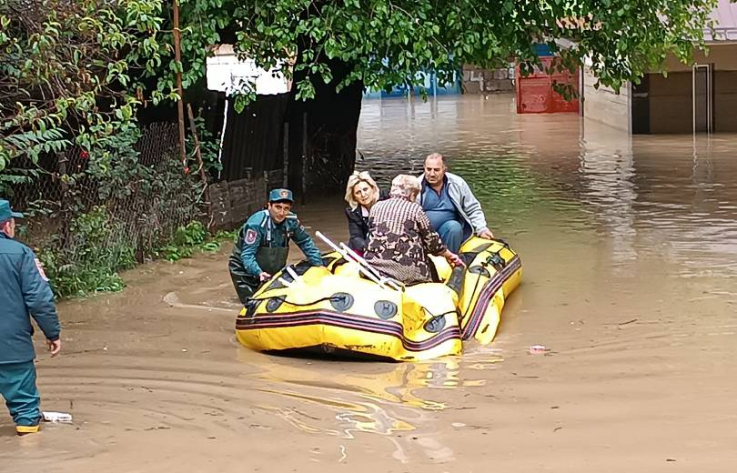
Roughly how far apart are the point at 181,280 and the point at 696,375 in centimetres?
545

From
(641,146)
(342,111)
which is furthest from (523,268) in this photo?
(641,146)

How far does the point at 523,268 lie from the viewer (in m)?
11.6

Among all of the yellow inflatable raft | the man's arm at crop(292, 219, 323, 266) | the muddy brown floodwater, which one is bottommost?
the muddy brown floodwater

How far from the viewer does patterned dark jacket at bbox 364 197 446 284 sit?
344 inches

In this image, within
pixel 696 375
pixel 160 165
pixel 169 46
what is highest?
pixel 169 46

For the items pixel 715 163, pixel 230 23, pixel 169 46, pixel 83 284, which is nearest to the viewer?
pixel 83 284

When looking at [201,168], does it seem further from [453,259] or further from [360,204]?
[453,259]

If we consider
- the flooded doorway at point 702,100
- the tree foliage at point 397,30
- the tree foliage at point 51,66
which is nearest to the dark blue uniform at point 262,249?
the tree foliage at point 51,66

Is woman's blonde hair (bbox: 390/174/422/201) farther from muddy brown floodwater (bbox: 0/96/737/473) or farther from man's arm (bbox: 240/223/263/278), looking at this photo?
muddy brown floodwater (bbox: 0/96/737/473)

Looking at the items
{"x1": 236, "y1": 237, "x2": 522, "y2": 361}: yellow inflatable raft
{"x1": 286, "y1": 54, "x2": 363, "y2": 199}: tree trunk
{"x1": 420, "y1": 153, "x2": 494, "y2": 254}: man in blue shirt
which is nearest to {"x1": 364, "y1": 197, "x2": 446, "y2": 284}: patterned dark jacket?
{"x1": 236, "y1": 237, "x2": 522, "y2": 361}: yellow inflatable raft

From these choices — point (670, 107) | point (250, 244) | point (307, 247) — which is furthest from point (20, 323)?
point (670, 107)

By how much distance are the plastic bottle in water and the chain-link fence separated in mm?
3518

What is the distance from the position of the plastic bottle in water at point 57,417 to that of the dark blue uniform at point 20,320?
22 centimetres

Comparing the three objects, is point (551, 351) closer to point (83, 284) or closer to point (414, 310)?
point (414, 310)
